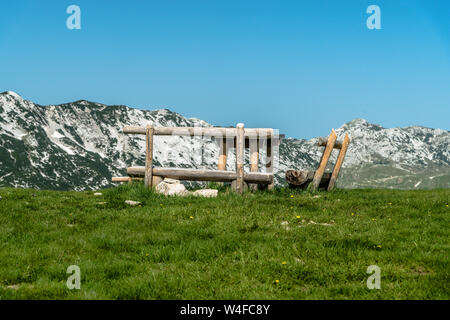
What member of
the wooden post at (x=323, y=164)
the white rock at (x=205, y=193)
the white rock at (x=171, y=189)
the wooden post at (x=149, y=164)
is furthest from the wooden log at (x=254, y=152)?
the wooden post at (x=149, y=164)

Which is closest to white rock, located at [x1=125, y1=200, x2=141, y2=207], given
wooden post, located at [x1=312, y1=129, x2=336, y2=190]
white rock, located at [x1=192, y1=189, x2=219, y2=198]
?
white rock, located at [x1=192, y1=189, x2=219, y2=198]

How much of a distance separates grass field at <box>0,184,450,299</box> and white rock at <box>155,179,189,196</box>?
2296mm

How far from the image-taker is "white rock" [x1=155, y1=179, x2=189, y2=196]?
17.7 m

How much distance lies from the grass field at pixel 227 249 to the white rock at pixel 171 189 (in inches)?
90.4

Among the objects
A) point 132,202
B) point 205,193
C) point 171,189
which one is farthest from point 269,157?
point 132,202

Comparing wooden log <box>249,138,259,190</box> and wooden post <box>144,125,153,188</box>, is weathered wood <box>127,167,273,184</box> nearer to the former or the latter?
wooden post <box>144,125,153,188</box>

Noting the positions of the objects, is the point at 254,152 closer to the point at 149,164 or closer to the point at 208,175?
the point at 208,175

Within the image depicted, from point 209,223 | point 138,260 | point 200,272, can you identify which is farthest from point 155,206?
point 200,272

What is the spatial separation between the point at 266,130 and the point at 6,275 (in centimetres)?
1326

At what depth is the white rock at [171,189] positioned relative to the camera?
17703 millimetres

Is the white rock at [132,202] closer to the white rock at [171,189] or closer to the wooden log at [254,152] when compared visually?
the white rock at [171,189]

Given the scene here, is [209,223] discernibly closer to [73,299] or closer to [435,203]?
[73,299]

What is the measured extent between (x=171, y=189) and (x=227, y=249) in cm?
852

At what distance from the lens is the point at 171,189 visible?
1803 centimetres
